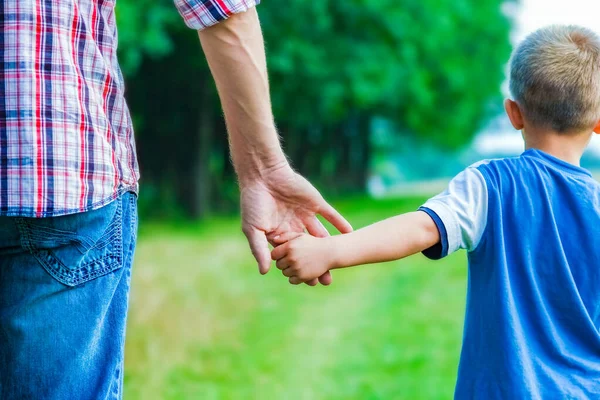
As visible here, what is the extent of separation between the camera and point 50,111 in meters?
1.84

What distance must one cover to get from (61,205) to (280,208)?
2.51ft

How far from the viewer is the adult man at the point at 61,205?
1.83 meters

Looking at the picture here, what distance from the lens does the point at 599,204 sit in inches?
88.3

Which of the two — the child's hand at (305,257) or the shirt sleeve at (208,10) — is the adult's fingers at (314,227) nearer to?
the child's hand at (305,257)

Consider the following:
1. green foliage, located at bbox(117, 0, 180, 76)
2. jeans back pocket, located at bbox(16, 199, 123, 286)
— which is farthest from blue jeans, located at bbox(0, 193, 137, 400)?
green foliage, located at bbox(117, 0, 180, 76)

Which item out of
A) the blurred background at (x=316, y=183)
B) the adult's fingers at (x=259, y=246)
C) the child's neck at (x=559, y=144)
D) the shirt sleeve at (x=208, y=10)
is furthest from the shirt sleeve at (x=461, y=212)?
the blurred background at (x=316, y=183)

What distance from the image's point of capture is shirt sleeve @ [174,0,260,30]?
2059 millimetres

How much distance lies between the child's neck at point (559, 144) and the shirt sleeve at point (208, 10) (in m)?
0.82

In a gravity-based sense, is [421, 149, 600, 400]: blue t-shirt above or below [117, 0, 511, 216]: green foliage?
above

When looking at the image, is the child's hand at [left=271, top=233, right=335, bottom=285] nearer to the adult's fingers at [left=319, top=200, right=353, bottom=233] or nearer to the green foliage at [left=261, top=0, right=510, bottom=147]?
the adult's fingers at [left=319, top=200, right=353, bottom=233]

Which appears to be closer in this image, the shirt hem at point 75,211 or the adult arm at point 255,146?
the shirt hem at point 75,211

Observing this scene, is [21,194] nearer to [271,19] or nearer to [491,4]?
[271,19]

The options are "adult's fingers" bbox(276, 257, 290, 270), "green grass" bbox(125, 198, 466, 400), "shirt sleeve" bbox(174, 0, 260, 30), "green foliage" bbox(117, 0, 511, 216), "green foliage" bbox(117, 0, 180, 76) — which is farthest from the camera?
"green foliage" bbox(117, 0, 511, 216)

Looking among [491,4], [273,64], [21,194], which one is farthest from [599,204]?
Answer: [491,4]
